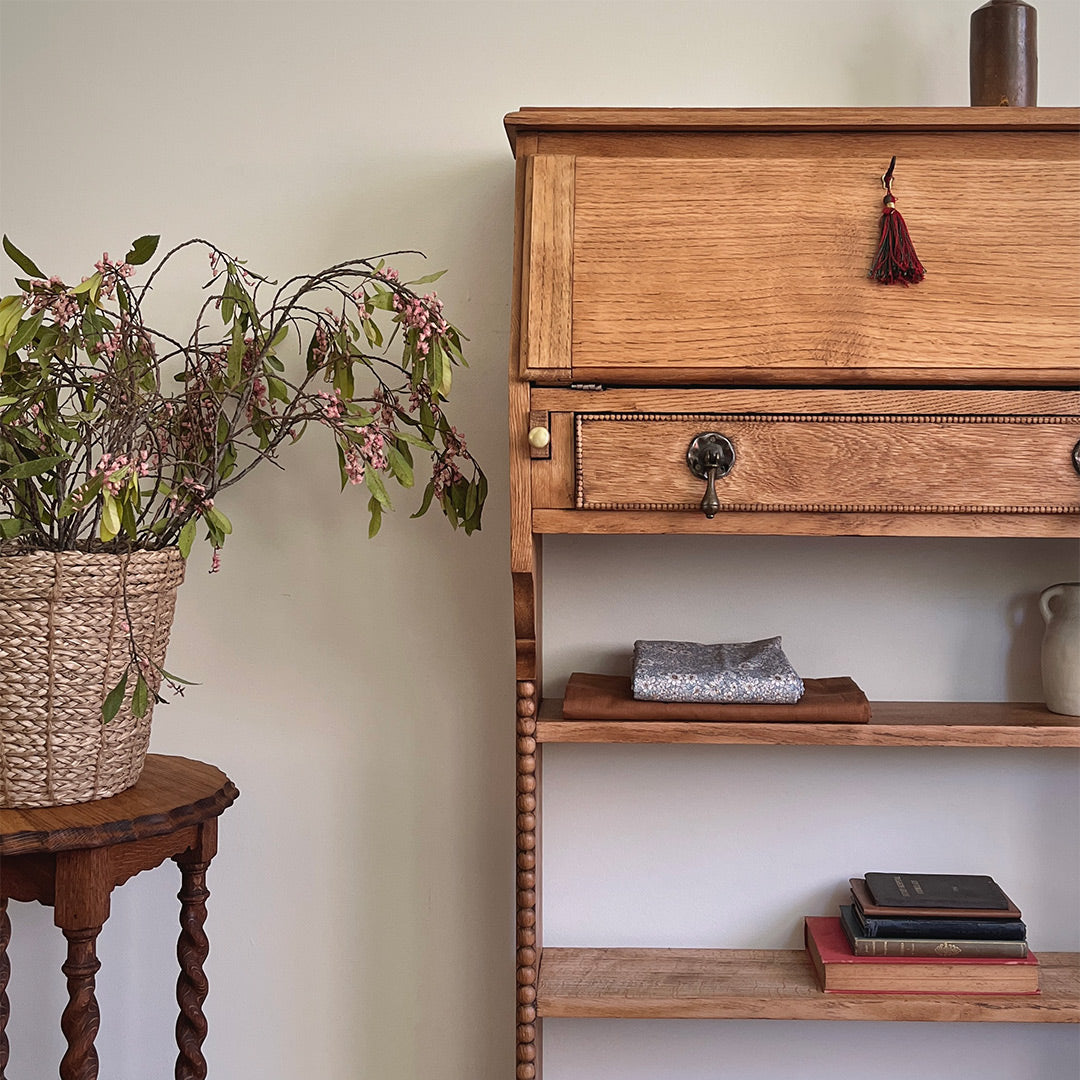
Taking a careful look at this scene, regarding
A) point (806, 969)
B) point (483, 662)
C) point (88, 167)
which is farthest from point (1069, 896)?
point (88, 167)

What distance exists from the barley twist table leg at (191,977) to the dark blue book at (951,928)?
2.97 ft

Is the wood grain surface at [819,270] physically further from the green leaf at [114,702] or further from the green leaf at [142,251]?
the green leaf at [114,702]

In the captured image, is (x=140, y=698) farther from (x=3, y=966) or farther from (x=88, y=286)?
(x=88, y=286)

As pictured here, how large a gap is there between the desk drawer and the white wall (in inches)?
12.8

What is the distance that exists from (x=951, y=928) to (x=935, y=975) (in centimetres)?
7

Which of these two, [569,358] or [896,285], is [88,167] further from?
[896,285]

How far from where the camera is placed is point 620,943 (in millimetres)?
1662

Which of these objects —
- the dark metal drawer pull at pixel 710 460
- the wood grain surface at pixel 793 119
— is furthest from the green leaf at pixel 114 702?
the wood grain surface at pixel 793 119

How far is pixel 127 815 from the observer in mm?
1303

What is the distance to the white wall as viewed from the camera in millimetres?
1656

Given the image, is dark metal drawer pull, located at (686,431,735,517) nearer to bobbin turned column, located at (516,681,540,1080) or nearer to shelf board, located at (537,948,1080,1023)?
bobbin turned column, located at (516,681,540,1080)

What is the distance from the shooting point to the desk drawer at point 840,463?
134 centimetres

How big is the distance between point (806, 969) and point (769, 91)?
1327 millimetres

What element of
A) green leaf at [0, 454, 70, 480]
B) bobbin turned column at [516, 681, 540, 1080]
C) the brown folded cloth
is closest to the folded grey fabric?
the brown folded cloth
